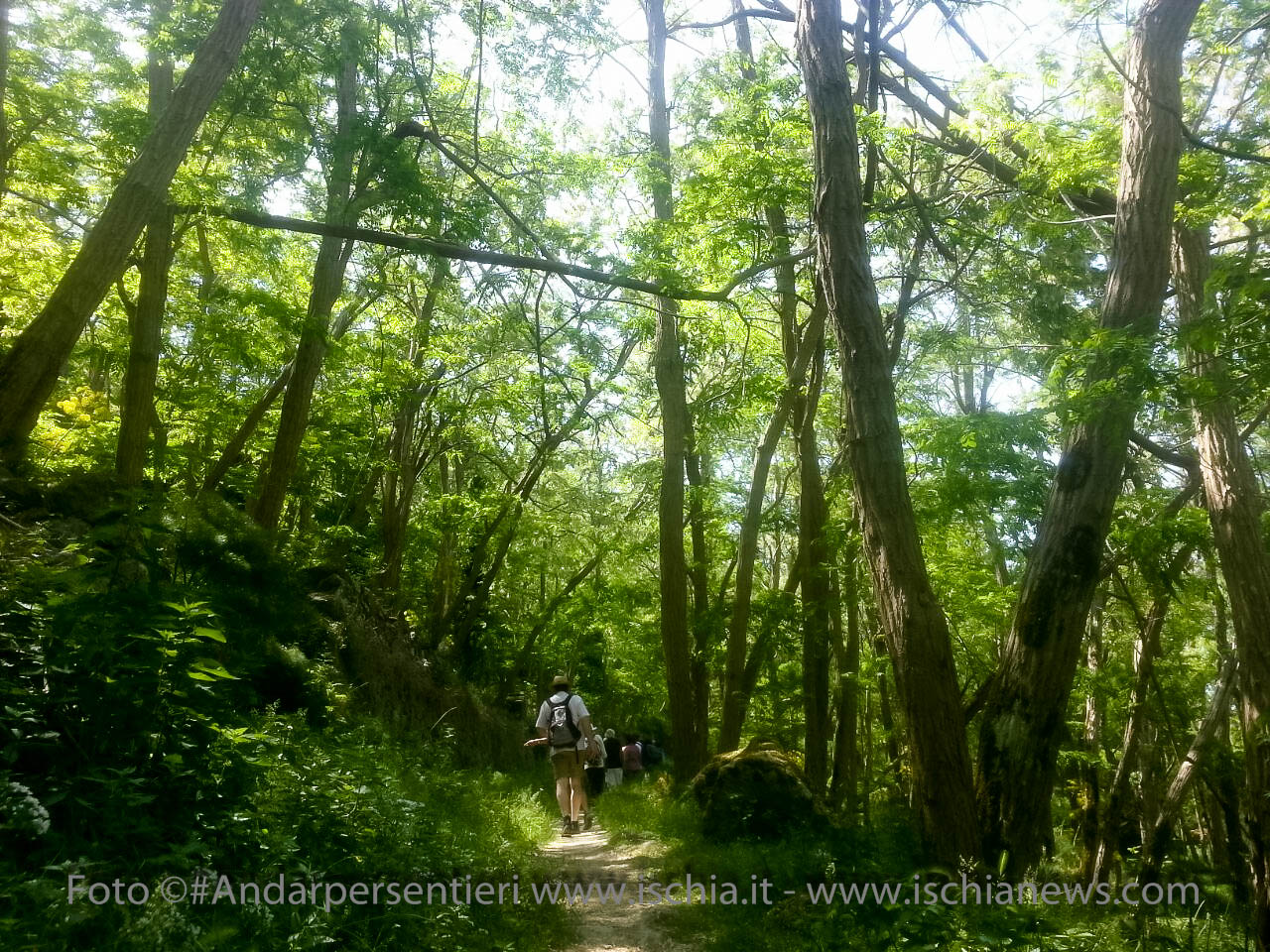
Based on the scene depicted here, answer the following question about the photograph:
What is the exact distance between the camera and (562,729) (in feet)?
29.9

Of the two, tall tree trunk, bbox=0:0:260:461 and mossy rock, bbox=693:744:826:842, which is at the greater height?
tall tree trunk, bbox=0:0:260:461

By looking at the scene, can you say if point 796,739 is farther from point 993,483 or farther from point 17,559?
point 17,559

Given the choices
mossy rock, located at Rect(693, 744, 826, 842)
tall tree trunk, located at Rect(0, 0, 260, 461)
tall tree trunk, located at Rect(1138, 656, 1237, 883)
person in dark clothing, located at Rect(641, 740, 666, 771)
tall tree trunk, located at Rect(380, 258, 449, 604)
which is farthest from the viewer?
person in dark clothing, located at Rect(641, 740, 666, 771)

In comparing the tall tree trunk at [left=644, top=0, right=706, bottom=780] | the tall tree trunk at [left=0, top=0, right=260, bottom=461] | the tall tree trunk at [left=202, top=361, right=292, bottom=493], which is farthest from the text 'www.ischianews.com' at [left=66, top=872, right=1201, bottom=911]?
the tall tree trunk at [left=202, top=361, right=292, bottom=493]

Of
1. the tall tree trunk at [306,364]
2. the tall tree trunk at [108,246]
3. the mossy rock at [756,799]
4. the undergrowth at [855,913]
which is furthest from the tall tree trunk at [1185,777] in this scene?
the tall tree trunk at [108,246]

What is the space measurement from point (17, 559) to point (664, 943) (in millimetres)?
4527

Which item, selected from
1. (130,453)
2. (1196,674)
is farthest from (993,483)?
(1196,674)

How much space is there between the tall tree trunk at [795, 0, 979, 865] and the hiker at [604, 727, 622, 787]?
11.2 m

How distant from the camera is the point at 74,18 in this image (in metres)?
12.2

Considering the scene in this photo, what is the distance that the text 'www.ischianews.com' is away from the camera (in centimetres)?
324

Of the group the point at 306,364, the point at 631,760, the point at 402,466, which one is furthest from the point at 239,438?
the point at 631,760

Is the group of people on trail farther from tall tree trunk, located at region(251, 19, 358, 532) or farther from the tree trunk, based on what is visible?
the tree trunk

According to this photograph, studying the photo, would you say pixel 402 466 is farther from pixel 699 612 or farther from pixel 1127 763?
pixel 1127 763

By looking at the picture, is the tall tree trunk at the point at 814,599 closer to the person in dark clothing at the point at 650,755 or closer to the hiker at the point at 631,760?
the hiker at the point at 631,760
